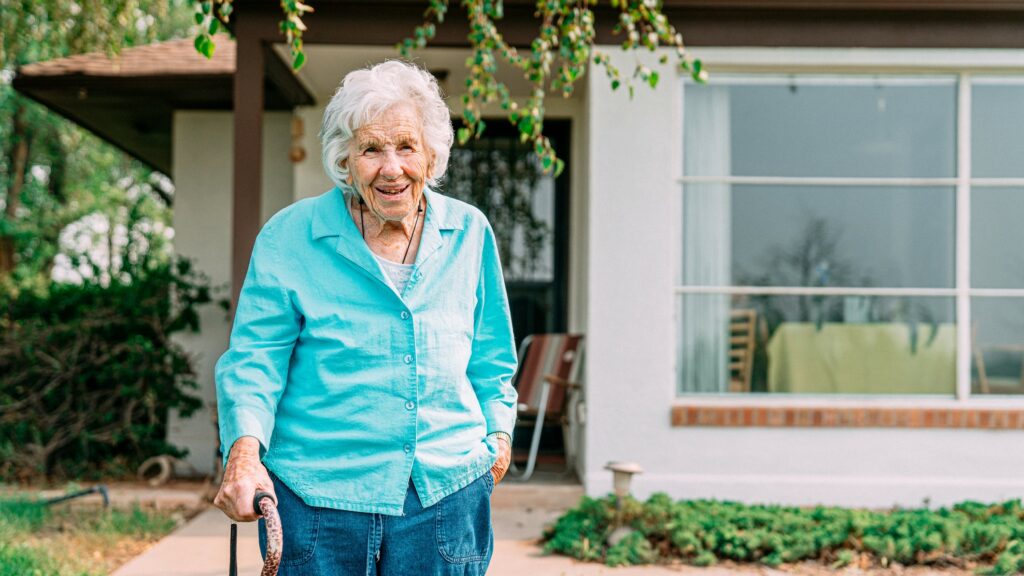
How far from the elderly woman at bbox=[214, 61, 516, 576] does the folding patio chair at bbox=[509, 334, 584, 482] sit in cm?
378

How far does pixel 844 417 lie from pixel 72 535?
13.6ft

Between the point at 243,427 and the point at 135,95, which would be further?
the point at 135,95

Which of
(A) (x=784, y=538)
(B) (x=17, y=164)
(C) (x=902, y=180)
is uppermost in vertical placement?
(B) (x=17, y=164)

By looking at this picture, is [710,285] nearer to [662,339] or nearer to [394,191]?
[662,339]

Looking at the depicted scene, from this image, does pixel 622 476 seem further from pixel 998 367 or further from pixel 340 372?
pixel 340 372

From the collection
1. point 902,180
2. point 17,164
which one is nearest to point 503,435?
point 902,180

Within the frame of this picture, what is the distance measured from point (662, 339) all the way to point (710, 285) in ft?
1.51

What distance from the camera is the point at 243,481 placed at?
5.24 ft

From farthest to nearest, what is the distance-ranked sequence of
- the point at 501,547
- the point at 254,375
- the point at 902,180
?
the point at 902,180 < the point at 501,547 < the point at 254,375

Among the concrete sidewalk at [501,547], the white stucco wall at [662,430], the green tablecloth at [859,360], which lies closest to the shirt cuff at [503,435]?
the concrete sidewalk at [501,547]

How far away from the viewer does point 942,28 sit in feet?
17.3

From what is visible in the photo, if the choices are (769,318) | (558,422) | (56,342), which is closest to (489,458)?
(769,318)

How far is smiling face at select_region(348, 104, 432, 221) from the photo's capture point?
180cm

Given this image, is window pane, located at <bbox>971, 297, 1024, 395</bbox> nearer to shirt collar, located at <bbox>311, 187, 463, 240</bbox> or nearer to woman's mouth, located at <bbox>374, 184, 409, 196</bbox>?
shirt collar, located at <bbox>311, 187, 463, 240</bbox>
